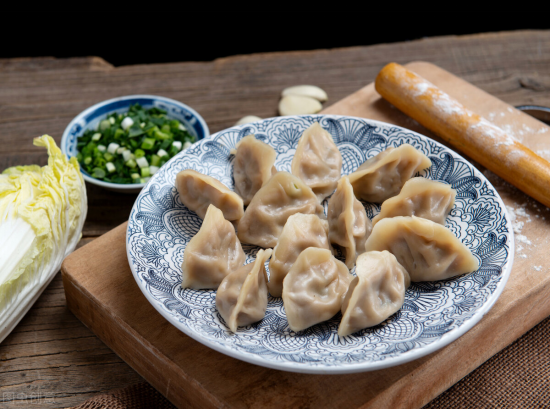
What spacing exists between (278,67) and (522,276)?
8.34 ft

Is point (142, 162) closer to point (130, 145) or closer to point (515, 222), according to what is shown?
point (130, 145)

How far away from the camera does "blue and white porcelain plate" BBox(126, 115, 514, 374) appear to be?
2.02m

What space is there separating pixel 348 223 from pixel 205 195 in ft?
2.28

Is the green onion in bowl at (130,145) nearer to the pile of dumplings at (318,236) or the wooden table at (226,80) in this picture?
the wooden table at (226,80)

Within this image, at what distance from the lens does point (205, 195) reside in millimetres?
2711

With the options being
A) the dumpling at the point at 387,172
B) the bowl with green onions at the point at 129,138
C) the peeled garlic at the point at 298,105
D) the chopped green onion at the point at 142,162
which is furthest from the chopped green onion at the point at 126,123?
the dumpling at the point at 387,172

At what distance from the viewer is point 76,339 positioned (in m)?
2.64

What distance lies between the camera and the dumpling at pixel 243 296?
7.13ft

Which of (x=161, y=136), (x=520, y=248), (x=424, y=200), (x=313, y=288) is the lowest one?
(x=520, y=248)

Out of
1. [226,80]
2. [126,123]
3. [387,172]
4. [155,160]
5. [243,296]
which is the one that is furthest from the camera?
[226,80]

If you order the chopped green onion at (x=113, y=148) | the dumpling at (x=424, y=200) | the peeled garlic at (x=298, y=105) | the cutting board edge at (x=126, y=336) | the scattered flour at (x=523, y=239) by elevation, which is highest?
A: the dumpling at (x=424, y=200)

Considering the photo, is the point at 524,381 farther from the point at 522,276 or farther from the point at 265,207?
the point at 265,207

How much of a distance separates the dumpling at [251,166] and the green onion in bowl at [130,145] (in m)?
0.63

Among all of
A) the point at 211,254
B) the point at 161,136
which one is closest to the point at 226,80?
the point at 161,136
